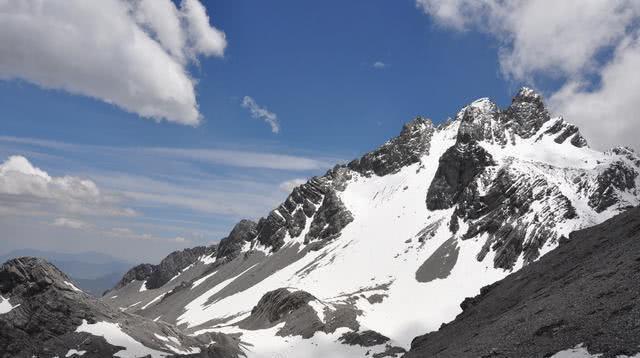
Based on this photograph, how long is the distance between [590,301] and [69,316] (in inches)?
2986

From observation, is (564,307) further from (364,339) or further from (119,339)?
(119,339)

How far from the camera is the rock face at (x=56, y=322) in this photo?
79688mm

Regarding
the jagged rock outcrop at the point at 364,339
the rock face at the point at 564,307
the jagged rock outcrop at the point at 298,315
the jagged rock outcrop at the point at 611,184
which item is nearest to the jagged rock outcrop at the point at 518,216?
the jagged rock outcrop at the point at 611,184

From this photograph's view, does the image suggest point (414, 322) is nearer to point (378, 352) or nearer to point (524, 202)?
point (378, 352)

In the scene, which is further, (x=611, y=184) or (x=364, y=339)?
(x=611, y=184)

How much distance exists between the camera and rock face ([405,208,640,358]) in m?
36.8

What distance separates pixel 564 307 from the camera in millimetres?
47031

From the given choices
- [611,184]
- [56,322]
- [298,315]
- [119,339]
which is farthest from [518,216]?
[56,322]

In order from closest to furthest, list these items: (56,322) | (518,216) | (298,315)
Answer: (56,322)
(298,315)
(518,216)

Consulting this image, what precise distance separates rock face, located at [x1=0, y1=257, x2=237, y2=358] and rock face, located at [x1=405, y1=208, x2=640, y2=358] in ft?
151

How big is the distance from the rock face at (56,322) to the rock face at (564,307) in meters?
46.0

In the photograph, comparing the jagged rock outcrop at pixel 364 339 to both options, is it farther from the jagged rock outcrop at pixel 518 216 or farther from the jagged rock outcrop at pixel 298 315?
the jagged rock outcrop at pixel 518 216

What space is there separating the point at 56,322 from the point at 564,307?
73549 millimetres

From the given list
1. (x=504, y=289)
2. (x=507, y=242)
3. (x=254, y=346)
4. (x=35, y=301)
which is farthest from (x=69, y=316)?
(x=507, y=242)
